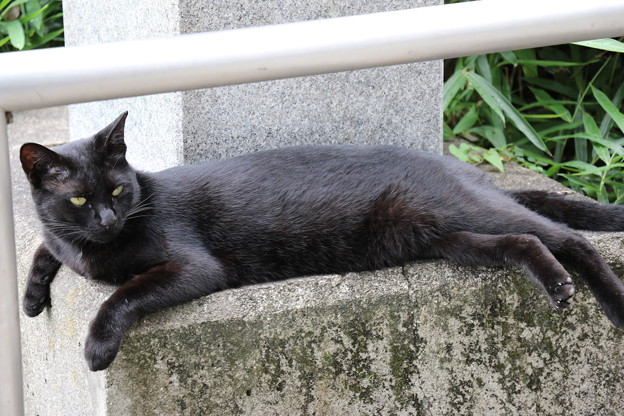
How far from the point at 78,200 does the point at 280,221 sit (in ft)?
1.93

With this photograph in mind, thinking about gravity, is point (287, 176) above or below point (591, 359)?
above

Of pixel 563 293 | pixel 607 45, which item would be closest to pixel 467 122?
pixel 607 45

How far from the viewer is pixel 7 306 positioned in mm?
1054

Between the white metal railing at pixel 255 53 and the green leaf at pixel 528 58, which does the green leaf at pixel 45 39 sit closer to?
the green leaf at pixel 528 58

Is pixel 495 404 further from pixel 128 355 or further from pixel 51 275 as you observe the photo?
pixel 51 275

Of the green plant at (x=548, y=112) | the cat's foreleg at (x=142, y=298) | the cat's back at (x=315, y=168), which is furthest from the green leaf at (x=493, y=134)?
the cat's foreleg at (x=142, y=298)

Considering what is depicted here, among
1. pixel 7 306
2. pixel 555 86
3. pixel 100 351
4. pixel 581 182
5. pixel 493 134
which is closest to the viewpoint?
pixel 7 306

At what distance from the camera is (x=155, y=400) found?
2.03 m

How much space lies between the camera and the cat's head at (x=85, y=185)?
204cm

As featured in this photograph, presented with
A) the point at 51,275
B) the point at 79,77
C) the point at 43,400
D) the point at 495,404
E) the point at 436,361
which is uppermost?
the point at 79,77

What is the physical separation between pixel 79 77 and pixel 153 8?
1563 millimetres

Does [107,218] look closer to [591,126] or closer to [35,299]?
[35,299]

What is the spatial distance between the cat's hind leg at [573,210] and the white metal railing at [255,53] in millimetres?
1364

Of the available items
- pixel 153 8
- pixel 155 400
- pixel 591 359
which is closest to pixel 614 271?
pixel 591 359
